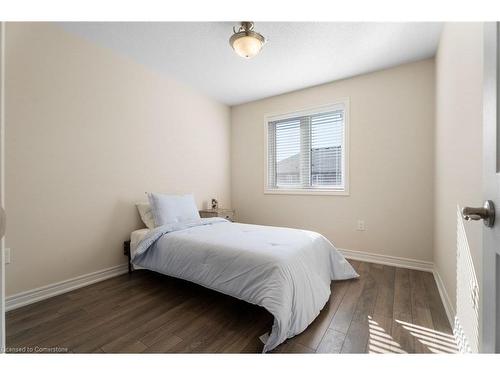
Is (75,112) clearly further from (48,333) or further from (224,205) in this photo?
(224,205)

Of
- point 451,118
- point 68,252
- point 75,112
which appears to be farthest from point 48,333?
point 451,118

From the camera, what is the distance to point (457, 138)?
5.30 feet

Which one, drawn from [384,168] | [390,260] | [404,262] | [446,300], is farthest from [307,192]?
[446,300]

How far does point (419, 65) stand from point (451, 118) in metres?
1.31

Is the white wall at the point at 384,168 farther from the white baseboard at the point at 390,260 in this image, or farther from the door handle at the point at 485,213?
the door handle at the point at 485,213

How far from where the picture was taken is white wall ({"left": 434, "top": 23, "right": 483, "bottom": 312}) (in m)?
1.18

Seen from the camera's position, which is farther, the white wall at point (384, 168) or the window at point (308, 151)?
the window at point (308, 151)

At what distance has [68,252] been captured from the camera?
2.18 metres

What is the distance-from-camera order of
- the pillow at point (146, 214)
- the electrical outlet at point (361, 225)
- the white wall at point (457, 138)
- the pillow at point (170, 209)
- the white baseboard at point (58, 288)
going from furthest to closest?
the electrical outlet at point (361, 225) < the pillow at point (146, 214) < the pillow at point (170, 209) < the white baseboard at point (58, 288) < the white wall at point (457, 138)

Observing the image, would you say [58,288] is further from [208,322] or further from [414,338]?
[414,338]

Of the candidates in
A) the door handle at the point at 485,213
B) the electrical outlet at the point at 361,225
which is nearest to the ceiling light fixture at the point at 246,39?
the door handle at the point at 485,213

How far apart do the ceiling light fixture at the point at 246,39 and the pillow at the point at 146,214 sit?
6.49 feet

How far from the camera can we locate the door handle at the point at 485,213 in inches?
22.1

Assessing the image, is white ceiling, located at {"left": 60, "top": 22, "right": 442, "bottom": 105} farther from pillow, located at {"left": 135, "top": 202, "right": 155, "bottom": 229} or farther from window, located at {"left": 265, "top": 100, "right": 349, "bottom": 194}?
pillow, located at {"left": 135, "top": 202, "right": 155, "bottom": 229}
